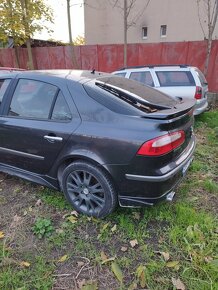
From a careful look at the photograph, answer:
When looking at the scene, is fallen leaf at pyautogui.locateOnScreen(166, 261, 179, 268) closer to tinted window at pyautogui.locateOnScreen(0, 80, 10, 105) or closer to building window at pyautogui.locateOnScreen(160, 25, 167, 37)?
tinted window at pyautogui.locateOnScreen(0, 80, 10, 105)

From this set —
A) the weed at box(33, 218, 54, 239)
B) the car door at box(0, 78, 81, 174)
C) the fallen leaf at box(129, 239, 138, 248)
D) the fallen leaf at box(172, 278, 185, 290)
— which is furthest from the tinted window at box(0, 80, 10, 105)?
the fallen leaf at box(172, 278, 185, 290)

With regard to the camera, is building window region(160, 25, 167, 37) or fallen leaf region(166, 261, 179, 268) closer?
fallen leaf region(166, 261, 179, 268)

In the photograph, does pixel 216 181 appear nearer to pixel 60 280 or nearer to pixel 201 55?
pixel 60 280

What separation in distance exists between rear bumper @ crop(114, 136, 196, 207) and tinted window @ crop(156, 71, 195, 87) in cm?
400

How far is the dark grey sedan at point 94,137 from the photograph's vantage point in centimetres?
229

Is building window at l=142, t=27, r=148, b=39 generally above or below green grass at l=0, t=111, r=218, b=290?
above

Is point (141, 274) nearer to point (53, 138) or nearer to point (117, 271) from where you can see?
point (117, 271)

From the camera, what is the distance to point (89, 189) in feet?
8.77

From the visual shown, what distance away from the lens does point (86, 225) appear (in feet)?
8.79

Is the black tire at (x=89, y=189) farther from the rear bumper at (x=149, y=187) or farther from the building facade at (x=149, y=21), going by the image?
the building facade at (x=149, y=21)

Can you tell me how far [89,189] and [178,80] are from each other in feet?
14.6

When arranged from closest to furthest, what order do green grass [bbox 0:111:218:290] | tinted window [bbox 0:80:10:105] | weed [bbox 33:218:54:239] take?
green grass [bbox 0:111:218:290], weed [bbox 33:218:54:239], tinted window [bbox 0:80:10:105]

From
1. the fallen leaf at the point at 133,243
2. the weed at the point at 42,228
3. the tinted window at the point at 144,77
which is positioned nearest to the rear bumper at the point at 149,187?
the fallen leaf at the point at 133,243

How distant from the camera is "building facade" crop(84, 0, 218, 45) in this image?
42.4ft
